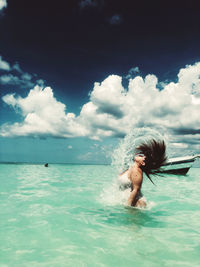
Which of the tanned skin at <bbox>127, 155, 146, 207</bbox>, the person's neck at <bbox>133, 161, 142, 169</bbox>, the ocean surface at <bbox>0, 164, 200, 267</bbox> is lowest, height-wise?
the ocean surface at <bbox>0, 164, 200, 267</bbox>

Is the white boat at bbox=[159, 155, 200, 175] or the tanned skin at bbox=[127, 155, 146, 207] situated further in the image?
the white boat at bbox=[159, 155, 200, 175]

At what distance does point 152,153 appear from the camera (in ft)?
19.8

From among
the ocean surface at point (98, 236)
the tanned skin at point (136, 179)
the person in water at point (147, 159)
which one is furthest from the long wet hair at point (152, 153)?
the ocean surface at point (98, 236)

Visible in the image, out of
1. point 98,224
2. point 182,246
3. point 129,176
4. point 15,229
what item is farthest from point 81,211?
point 182,246

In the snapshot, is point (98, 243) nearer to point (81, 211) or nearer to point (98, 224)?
point (98, 224)

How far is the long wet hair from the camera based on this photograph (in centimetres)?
603

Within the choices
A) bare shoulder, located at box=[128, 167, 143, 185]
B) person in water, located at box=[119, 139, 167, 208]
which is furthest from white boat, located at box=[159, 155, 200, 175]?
bare shoulder, located at box=[128, 167, 143, 185]

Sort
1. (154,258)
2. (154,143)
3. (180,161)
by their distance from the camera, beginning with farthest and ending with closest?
(180,161)
(154,143)
(154,258)

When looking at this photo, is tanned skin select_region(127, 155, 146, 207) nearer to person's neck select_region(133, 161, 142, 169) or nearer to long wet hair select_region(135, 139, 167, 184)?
person's neck select_region(133, 161, 142, 169)

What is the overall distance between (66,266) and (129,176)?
11.1 feet

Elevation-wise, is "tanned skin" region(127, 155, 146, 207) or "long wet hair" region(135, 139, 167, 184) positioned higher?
"long wet hair" region(135, 139, 167, 184)

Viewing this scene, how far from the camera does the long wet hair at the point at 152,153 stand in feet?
19.8

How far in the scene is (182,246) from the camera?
3.91 m

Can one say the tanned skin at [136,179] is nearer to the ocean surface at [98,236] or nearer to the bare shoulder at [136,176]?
the bare shoulder at [136,176]
